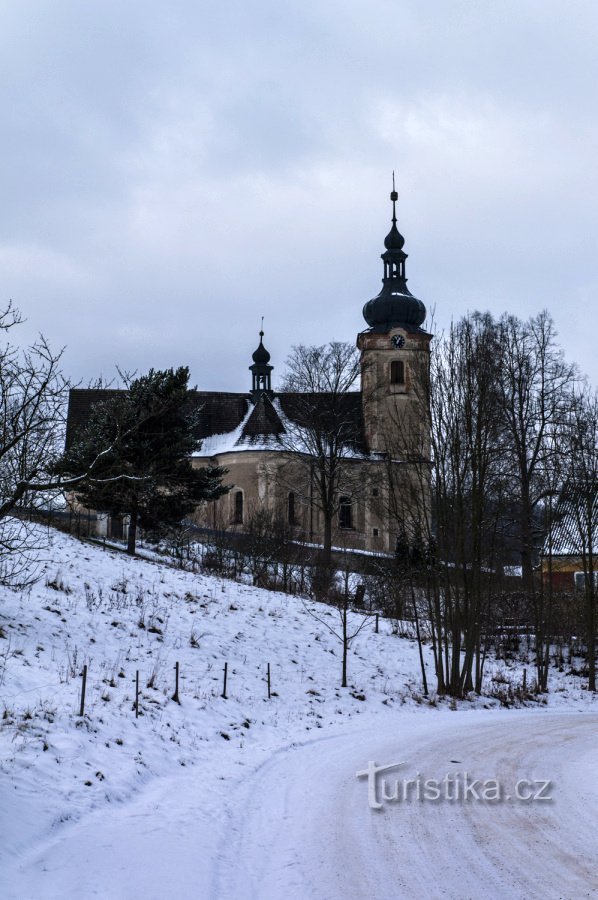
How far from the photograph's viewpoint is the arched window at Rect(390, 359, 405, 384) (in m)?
53.6

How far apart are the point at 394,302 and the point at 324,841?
48226mm

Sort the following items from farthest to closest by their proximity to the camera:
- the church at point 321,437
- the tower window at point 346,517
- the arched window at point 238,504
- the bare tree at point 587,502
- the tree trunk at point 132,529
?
the tower window at point 346,517 < the arched window at point 238,504 < the church at point 321,437 < the tree trunk at point 132,529 < the bare tree at point 587,502

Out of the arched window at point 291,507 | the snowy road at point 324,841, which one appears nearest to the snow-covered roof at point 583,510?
the snowy road at point 324,841

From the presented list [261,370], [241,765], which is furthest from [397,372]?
[241,765]

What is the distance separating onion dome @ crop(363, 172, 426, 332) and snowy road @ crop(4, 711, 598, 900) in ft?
144

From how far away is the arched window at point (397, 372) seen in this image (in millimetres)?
53622

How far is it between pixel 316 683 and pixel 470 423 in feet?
25.4

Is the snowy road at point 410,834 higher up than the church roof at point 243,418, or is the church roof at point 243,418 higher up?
the church roof at point 243,418

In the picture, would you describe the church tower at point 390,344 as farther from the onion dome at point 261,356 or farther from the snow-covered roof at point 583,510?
the snow-covered roof at point 583,510

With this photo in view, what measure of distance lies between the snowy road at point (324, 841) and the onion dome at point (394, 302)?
43.8 meters

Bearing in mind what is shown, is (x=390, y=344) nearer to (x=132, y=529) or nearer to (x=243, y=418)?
(x=243, y=418)

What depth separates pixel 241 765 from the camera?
37.3ft

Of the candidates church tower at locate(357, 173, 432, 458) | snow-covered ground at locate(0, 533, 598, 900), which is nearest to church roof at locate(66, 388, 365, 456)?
church tower at locate(357, 173, 432, 458)

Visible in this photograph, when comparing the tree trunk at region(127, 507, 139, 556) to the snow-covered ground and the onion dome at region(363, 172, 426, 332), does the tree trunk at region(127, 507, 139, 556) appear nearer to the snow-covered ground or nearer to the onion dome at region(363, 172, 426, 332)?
the snow-covered ground
